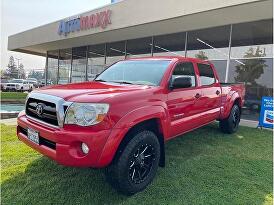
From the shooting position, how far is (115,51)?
14.5 meters

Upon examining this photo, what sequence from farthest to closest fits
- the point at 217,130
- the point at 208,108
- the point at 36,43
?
the point at 36,43 → the point at 217,130 → the point at 208,108

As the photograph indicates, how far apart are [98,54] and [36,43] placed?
15.6 feet

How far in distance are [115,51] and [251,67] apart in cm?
786

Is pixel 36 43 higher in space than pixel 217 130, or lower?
higher

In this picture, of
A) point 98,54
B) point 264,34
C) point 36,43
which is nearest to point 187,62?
point 264,34

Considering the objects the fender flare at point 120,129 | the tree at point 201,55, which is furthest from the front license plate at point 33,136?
the tree at point 201,55

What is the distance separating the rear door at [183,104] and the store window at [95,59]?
1117 centimetres

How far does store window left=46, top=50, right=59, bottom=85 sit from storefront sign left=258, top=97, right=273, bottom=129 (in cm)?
1650

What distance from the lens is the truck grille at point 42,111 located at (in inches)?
114

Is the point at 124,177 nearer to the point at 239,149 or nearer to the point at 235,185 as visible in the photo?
the point at 235,185

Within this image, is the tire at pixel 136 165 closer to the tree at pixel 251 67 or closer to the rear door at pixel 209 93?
the rear door at pixel 209 93

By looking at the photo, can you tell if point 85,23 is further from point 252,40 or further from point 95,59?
point 252,40

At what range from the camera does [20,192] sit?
3061 millimetres

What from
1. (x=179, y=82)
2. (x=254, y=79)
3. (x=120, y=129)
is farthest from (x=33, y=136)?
(x=254, y=79)
